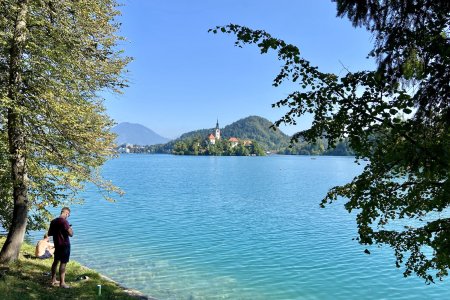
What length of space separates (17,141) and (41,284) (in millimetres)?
4509

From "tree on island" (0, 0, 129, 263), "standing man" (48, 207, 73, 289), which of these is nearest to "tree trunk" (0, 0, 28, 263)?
"tree on island" (0, 0, 129, 263)

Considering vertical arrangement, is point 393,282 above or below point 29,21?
below

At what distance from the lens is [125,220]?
3209cm

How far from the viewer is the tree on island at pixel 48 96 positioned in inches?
438

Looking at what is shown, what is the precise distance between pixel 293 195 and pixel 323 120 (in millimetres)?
46609

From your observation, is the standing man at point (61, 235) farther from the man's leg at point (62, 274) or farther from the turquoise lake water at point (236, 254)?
the turquoise lake water at point (236, 254)

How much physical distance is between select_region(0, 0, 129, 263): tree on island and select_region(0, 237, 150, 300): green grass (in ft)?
3.08

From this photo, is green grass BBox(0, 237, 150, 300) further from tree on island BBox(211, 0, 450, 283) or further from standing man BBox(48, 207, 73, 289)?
tree on island BBox(211, 0, 450, 283)

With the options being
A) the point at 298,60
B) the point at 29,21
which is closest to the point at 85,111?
the point at 29,21

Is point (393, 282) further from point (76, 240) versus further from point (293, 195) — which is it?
point (293, 195)

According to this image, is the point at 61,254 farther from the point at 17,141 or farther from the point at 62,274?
the point at 17,141

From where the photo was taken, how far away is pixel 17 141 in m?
11.8

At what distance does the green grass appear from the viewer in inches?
402

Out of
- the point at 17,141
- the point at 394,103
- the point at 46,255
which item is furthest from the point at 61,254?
the point at 394,103
